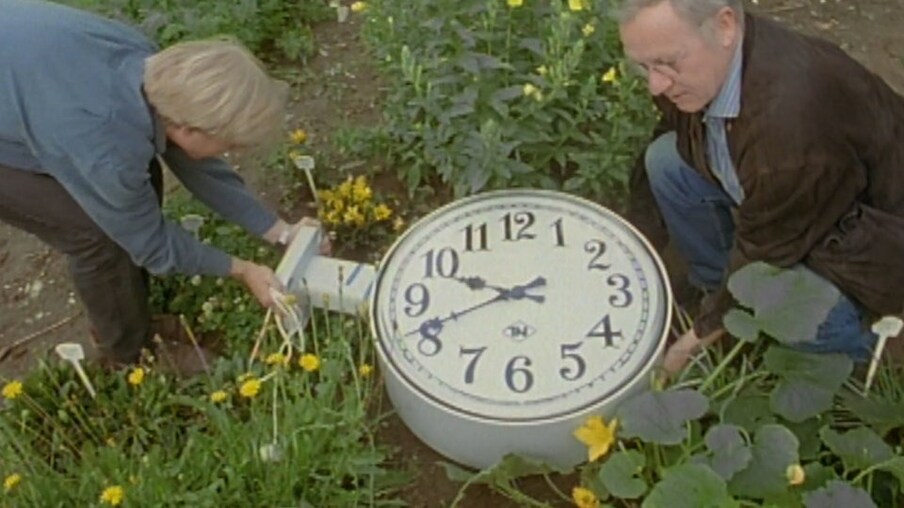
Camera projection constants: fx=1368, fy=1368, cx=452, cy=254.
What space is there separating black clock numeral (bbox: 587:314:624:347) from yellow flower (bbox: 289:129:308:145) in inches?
49.5

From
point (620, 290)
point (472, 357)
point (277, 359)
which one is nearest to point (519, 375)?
point (472, 357)

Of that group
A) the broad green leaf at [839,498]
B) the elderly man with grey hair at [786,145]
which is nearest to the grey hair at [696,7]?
the elderly man with grey hair at [786,145]

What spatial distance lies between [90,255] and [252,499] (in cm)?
72

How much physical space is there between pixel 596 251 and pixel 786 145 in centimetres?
60

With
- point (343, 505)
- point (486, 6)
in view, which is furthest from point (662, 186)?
point (343, 505)

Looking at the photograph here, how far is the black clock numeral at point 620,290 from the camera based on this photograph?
3191 mm

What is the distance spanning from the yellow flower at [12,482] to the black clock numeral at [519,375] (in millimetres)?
1144

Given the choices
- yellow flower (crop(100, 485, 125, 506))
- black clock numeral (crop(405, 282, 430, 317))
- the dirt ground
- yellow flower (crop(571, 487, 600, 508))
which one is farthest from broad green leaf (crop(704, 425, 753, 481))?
yellow flower (crop(100, 485, 125, 506))

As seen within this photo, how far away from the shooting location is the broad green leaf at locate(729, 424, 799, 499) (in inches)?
112

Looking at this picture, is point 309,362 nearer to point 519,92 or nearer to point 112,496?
point 112,496

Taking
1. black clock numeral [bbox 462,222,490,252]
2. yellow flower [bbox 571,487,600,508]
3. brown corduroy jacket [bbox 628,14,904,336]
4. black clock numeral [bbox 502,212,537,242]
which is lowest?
yellow flower [bbox 571,487,600,508]

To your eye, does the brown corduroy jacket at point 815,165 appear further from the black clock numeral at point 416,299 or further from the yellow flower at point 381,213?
the yellow flower at point 381,213

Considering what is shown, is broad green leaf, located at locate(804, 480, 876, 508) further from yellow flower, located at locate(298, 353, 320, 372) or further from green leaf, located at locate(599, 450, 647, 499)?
yellow flower, located at locate(298, 353, 320, 372)

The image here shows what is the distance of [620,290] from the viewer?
321cm
